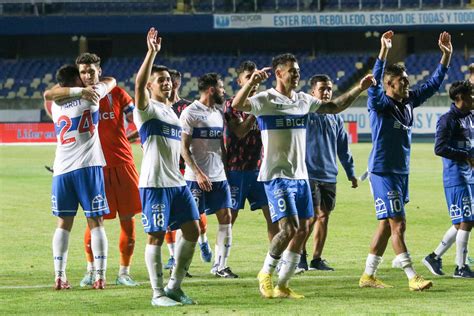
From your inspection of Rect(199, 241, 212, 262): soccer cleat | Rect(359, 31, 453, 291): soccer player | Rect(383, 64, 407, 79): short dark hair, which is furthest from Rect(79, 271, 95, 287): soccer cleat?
Rect(383, 64, 407, 79): short dark hair

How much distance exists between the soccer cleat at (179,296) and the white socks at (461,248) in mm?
3276

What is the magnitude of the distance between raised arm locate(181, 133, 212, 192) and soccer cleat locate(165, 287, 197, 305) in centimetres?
171

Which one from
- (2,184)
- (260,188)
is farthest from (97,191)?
(2,184)

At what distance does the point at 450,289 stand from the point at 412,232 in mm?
5786

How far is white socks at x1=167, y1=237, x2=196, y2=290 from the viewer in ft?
32.1

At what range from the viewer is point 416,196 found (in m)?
22.0

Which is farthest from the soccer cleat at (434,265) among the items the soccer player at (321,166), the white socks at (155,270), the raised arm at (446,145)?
the white socks at (155,270)

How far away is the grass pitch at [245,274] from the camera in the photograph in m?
9.39

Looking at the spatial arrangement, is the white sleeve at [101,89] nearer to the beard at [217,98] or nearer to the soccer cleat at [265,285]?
the beard at [217,98]

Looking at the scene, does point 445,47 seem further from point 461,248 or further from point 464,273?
point 464,273

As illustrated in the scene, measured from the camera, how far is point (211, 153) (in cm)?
1202

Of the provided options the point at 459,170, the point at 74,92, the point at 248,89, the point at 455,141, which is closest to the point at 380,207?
the point at 459,170

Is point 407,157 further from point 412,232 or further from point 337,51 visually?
point 337,51

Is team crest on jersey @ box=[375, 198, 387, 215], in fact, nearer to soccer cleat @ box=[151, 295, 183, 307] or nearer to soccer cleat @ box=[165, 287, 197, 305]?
soccer cleat @ box=[165, 287, 197, 305]
